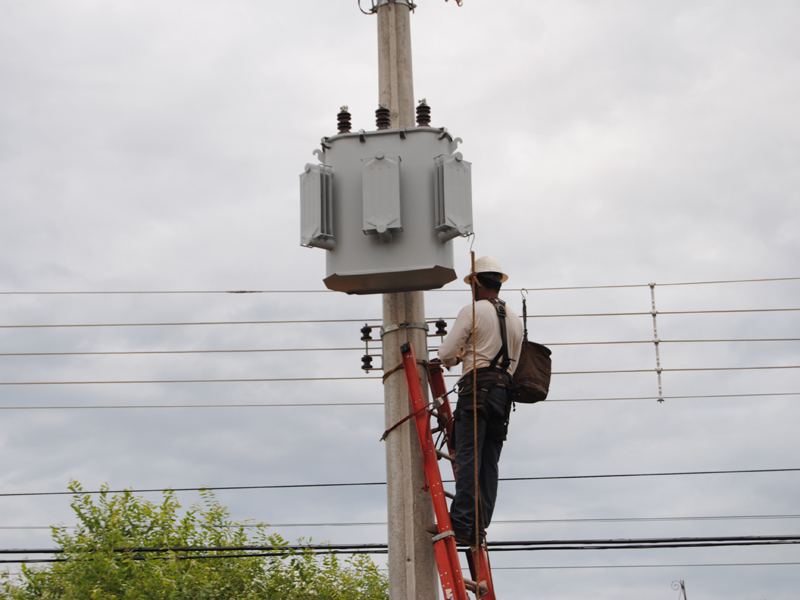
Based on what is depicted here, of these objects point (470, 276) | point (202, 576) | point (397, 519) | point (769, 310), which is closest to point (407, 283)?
point (470, 276)

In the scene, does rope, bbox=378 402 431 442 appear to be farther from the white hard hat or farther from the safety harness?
the white hard hat

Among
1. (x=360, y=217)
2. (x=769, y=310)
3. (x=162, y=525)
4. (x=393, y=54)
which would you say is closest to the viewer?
(x=360, y=217)

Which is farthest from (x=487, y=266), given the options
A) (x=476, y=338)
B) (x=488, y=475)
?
(x=488, y=475)

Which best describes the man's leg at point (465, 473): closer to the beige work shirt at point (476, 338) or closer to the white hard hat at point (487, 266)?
the beige work shirt at point (476, 338)

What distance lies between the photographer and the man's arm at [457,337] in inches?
211

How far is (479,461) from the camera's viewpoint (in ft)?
17.0

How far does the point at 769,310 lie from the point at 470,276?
7.34 metres

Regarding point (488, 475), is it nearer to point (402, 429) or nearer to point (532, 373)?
point (402, 429)

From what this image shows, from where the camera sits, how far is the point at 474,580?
17.4 ft

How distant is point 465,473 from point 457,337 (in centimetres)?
80

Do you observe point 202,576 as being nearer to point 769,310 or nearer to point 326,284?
point 769,310

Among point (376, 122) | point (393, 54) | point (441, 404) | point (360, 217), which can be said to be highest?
point (393, 54)

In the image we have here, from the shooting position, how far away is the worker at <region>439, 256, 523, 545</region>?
5082 millimetres

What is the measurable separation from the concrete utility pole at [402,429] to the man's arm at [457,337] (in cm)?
17
